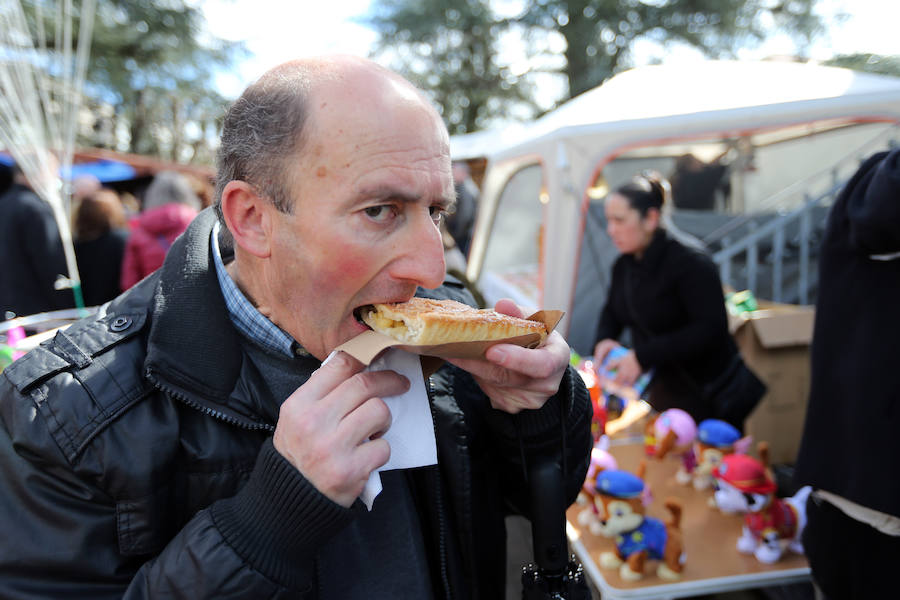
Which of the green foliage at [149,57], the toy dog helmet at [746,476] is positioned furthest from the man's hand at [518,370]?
the green foliage at [149,57]

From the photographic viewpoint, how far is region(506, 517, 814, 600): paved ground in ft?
6.73

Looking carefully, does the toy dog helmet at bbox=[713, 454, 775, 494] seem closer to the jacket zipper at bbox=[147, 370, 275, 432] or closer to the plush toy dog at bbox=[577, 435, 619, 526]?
the plush toy dog at bbox=[577, 435, 619, 526]

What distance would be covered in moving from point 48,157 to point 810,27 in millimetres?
17807

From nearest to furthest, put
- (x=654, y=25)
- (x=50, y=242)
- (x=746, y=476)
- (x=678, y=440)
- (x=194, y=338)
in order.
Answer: (x=194, y=338) → (x=746, y=476) → (x=678, y=440) → (x=50, y=242) → (x=654, y=25)

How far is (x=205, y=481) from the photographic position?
3.74 feet

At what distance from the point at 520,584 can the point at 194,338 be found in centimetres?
169

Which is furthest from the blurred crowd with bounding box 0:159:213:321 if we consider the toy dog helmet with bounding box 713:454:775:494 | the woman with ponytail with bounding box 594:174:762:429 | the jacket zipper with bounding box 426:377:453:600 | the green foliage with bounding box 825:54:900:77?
the green foliage with bounding box 825:54:900:77

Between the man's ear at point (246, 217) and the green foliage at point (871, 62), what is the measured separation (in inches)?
352

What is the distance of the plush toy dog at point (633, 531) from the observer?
2.12m

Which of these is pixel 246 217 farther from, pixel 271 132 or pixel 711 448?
pixel 711 448

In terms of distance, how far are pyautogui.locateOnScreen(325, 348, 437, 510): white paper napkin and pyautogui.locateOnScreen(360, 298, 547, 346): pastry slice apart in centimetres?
7

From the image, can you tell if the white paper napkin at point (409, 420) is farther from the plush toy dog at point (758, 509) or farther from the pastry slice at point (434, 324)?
the plush toy dog at point (758, 509)

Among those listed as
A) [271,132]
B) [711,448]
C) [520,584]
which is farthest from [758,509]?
[271,132]

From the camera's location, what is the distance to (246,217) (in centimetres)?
122
